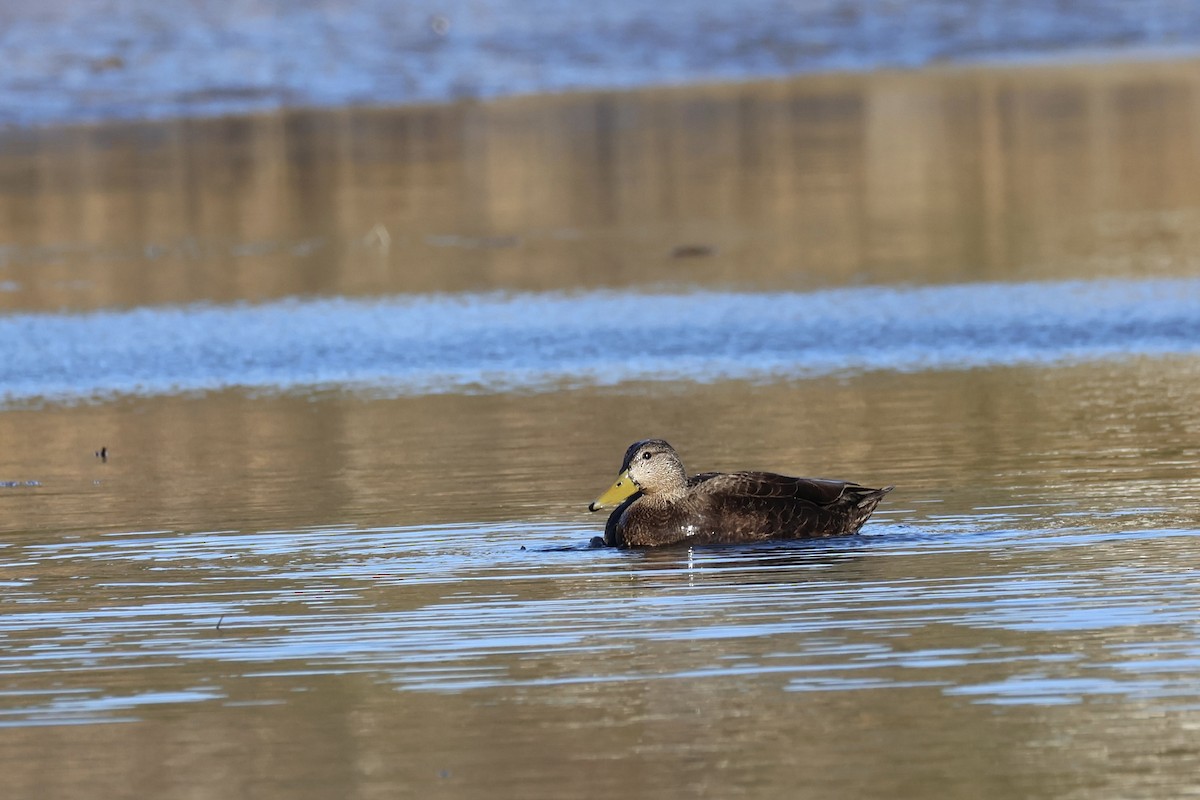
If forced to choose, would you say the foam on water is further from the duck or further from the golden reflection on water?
the duck

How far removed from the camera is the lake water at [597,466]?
7660mm

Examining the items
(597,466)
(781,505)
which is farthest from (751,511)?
(597,466)

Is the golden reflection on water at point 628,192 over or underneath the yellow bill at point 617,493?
over

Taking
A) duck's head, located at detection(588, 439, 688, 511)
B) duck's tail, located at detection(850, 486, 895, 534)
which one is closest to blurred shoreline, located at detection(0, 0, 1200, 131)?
duck's head, located at detection(588, 439, 688, 511)

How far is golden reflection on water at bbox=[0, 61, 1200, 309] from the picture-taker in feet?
70.4

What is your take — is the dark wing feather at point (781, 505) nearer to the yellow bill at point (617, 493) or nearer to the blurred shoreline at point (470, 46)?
the yellow bill at point (617, 493)

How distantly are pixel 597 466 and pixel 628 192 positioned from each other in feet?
47.3

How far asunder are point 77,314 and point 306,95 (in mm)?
21089

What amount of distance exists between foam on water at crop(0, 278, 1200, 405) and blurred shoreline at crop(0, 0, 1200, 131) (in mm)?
18751

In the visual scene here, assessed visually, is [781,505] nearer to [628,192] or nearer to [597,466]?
[597,466]

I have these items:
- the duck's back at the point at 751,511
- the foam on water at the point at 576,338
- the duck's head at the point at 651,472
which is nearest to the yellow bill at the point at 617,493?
the duck's head at the point at 651,472

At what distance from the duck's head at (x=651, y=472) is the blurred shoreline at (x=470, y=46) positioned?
89.0ft

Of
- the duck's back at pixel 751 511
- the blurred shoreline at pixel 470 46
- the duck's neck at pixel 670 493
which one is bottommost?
the duck's back at pixel 751 511

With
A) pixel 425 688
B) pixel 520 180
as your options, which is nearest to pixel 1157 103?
pixel 520 180
